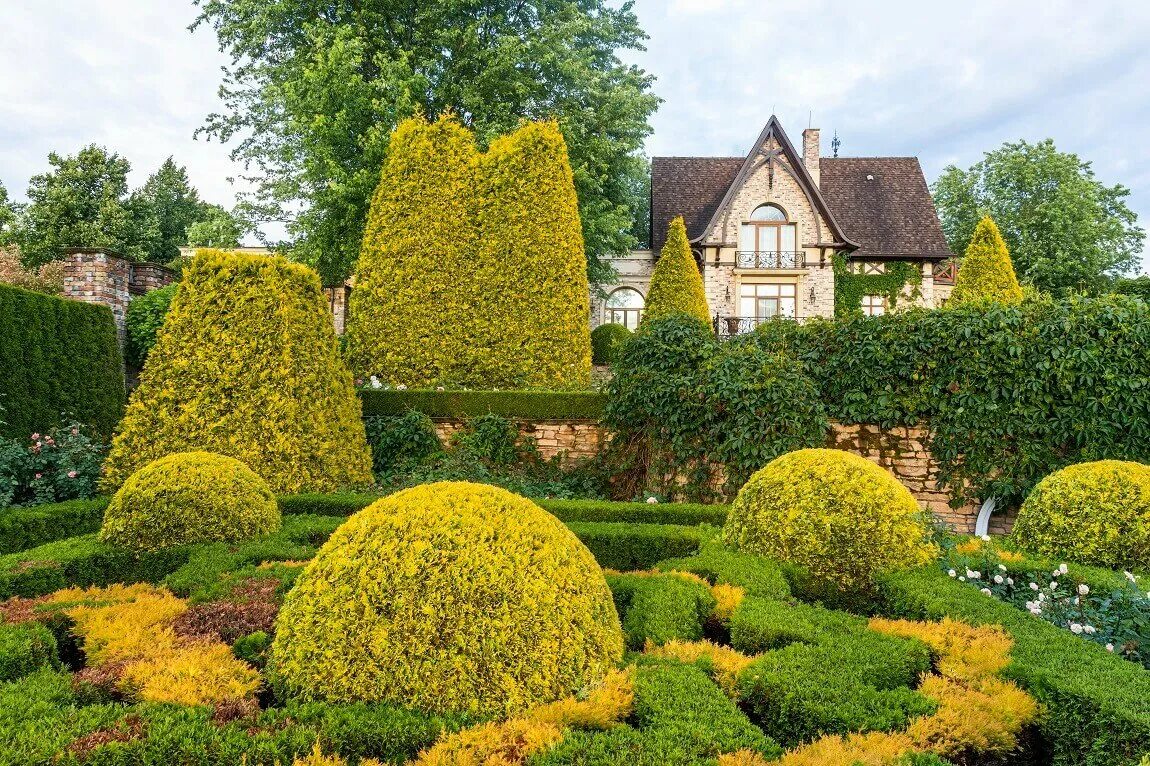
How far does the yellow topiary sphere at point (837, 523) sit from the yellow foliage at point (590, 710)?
7.86ft

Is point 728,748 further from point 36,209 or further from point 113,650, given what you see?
point 36,209

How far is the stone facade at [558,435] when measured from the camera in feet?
30.0

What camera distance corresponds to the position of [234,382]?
247 inches

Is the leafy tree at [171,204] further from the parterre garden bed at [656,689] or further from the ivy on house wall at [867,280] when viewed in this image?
the parterre garden bed at [656,689]

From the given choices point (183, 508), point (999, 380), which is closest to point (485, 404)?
point (183, 508)

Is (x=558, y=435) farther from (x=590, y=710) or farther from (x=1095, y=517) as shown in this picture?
(x=590, y=710)

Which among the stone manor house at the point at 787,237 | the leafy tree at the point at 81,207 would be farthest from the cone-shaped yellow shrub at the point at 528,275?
the leafy tree at the point at 81,207

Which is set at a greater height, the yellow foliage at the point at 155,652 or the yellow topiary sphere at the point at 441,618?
the yellow topiary sphere at the point at 441,618

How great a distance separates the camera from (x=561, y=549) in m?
2.75

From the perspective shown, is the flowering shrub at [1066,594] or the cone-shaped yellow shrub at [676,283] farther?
the cone-shaped yellow shrub at [676,283]

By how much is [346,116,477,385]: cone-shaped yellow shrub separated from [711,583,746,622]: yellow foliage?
7.67 m

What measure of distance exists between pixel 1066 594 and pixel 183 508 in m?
5.99

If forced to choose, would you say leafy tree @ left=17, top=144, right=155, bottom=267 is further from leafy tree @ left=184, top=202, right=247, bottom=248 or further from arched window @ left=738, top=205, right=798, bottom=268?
arched window @ left=738, top=205, right=798, bottom=268

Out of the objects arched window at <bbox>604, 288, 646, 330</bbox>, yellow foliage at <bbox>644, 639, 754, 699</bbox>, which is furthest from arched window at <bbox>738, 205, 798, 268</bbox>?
yellow foliage at <bbox>644, 639, 754, 699</bbox>
